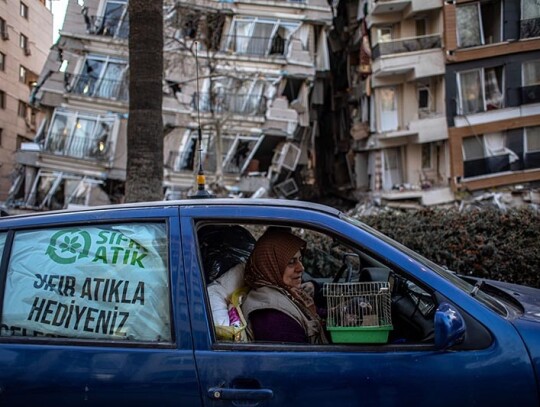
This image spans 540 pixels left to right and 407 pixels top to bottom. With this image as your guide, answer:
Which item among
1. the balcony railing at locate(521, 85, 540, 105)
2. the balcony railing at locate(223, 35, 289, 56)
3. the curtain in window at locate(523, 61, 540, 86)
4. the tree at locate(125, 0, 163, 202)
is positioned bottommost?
the tree at locate(125, 0, 163, 202)

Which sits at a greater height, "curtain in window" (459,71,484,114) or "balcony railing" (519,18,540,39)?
"balcony railing" (519,18,540,39)

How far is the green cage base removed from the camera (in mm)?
2422

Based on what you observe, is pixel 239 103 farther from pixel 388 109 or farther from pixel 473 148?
pixel 473 148

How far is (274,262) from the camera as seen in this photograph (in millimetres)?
2918

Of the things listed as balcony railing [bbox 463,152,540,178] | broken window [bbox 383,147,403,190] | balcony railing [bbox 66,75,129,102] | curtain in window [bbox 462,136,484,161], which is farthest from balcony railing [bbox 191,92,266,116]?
balcony railing [bbox 463,152,540,178]

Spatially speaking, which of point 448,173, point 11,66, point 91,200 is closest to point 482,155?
point 448,173

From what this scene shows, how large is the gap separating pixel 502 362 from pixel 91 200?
25241mm

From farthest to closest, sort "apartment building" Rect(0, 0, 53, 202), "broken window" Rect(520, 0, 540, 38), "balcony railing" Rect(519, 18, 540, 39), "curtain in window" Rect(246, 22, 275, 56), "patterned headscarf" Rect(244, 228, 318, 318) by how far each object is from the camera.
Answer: "curtain in window" Rect(246, 22, 275, 56), "balcony railing" Rect(519, 18, 540, 39), "broken window" Rect(520, 0, 540, 38), "apartment building" Rect(0, 0, 53, 202), "patterned headscarf" Rect(244, 228, 318, 318)

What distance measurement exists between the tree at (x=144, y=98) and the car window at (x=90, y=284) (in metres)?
4.52

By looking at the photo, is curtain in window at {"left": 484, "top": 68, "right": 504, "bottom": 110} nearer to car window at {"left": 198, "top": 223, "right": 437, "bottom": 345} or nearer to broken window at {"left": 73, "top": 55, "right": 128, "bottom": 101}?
broken window at {"left": 73, "top": 55, "right": 128, "bottom": 101}

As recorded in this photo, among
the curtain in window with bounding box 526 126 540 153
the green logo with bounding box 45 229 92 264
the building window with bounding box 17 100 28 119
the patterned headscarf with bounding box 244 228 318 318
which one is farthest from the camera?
the building window with bounding box 17 100 28 119

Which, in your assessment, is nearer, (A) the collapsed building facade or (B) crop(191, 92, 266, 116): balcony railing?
(A) the collapsed building facade

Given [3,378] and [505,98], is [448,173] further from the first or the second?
[3,378]

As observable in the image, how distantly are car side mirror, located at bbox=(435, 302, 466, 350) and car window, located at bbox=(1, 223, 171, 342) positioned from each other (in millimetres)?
1186
